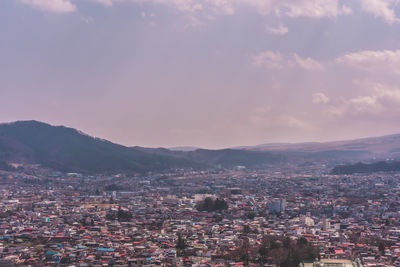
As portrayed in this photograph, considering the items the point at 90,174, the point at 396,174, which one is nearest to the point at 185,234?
the point at 396,174

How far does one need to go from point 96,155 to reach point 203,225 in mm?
86739

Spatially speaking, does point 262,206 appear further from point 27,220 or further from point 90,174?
point 90,174

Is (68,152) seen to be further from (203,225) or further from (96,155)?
(203,225)

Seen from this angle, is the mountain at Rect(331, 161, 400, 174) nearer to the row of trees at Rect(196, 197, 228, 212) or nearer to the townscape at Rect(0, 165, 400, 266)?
the townscape at Rect(0, 165, 400, 266)

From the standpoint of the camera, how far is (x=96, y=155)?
128750mm

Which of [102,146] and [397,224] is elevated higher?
[102,146]

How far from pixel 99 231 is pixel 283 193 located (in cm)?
3412

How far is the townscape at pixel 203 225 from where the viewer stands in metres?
32.2

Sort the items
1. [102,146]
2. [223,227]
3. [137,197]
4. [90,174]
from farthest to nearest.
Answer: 1. [102,146]
2. [90,174]
3. [137,197]
4. [223,227]

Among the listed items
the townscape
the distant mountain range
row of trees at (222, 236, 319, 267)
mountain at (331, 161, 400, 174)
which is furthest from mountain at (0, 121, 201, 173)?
row of trees at (222, 236, 319, 267)

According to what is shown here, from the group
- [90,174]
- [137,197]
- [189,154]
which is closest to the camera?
[137,197]

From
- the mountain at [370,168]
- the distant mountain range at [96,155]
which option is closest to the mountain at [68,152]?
the distant mountain range at [96,155]

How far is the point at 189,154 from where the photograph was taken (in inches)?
6407

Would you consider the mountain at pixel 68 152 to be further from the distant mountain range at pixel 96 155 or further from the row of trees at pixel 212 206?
the row of trees at pixel 212 206
